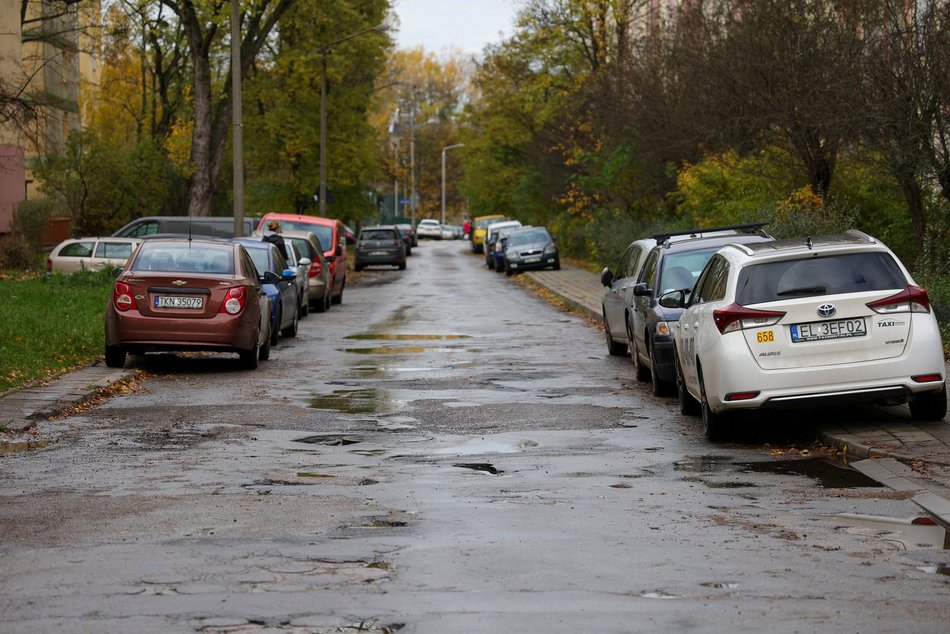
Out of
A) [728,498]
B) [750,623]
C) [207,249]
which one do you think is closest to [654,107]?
[207,249]

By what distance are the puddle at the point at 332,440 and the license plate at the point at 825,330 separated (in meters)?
3.45

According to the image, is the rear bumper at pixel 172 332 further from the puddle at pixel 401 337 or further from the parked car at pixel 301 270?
the parked car at pixel 301 270

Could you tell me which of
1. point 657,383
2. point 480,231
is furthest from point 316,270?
point 480,231

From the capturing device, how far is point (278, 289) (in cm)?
2350

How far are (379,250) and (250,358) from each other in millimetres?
39511

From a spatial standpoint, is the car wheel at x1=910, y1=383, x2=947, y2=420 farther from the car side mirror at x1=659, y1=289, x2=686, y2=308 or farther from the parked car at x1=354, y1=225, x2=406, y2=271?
the parked car at x1=354, y1=225, x2=406, y2=271

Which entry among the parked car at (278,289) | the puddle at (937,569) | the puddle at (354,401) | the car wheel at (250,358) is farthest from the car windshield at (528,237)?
the puddle at (937,569)

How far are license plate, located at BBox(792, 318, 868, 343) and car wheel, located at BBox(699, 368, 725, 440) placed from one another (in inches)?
34.4

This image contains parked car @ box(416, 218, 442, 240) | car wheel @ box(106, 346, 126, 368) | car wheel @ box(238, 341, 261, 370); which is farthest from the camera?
parked car @ box(416, 218, 442, 240)

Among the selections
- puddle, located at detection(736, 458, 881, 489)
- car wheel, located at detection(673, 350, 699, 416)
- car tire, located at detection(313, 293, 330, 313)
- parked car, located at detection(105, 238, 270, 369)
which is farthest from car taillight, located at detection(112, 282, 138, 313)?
car tire, located at detection(313, 293, 330, 313)

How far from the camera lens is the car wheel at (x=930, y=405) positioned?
1199 centimetres

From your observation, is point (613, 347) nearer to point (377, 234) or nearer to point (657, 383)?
point (657, 383)

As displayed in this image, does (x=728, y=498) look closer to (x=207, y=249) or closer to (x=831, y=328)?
(x=831, y=328)

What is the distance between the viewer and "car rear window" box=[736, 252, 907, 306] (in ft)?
38.7
